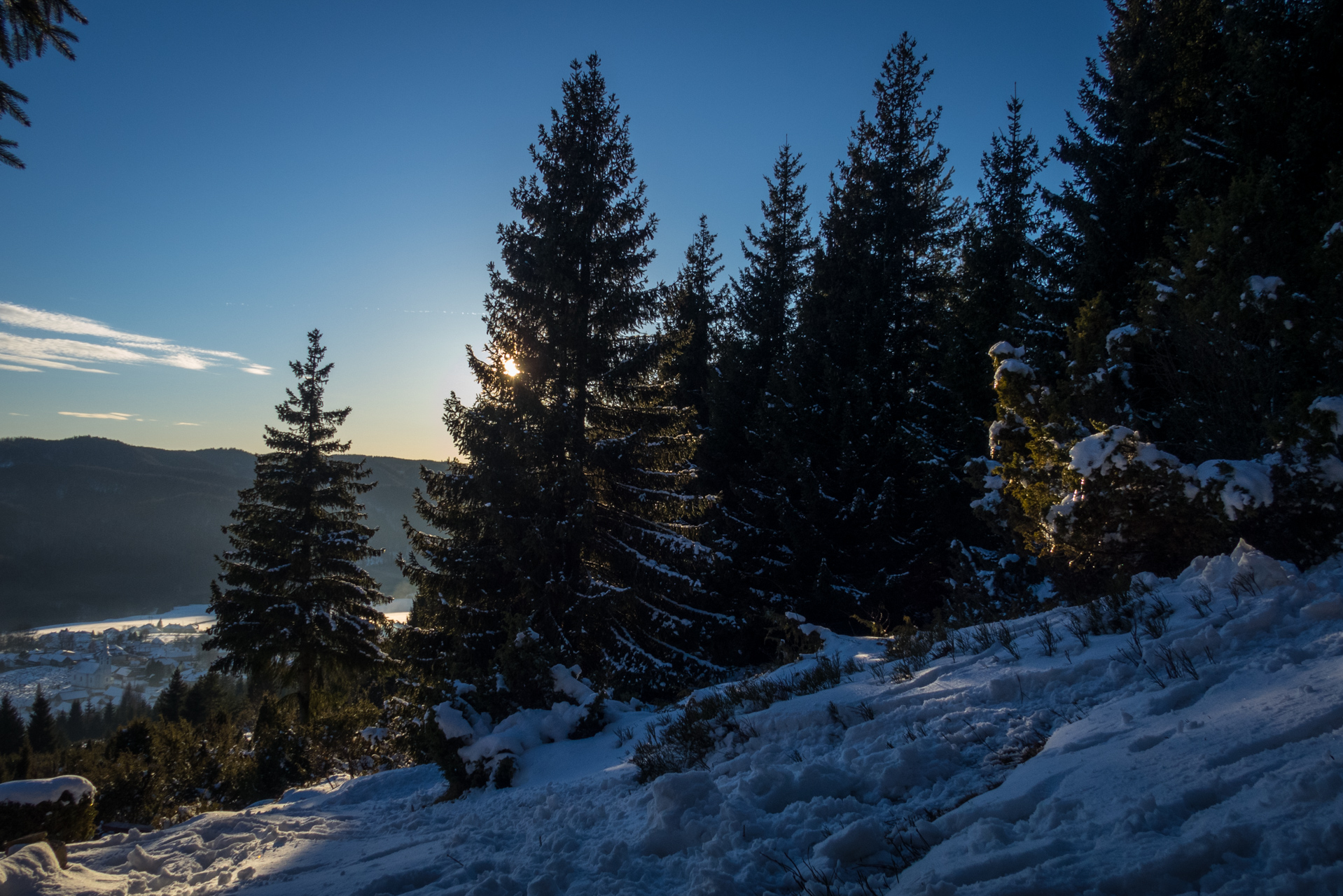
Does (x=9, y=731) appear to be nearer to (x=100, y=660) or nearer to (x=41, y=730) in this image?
(x=41, y=730)

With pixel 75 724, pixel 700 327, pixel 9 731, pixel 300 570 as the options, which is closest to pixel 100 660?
pixel 75 724

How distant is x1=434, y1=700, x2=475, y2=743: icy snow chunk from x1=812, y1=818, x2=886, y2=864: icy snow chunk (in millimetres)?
5374

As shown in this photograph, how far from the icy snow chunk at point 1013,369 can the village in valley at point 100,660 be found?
145631 mm

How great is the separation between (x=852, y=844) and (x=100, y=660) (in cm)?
19812

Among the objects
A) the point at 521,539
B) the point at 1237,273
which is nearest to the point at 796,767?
the point at 521,539

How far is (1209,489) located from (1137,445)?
1025mm

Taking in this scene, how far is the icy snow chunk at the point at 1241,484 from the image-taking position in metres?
5.25

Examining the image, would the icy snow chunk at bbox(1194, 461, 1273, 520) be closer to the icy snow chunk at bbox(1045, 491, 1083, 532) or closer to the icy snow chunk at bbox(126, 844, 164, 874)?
the icy snow chunk at bbox(1045, 491, 1083, 532)

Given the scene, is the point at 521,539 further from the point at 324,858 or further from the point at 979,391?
the point at 979,391

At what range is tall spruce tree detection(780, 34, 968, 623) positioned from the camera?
49.7 feet

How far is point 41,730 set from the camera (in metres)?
41.7

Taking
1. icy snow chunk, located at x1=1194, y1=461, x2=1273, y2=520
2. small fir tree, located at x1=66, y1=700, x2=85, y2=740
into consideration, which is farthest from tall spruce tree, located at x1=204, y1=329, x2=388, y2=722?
small fir tree, located at x1=66, y1=700, x2=85, y2=740

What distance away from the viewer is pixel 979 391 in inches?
589

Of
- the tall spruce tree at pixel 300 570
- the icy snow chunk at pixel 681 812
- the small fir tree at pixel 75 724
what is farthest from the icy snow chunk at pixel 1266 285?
the small fir tree at pixel 75 724
